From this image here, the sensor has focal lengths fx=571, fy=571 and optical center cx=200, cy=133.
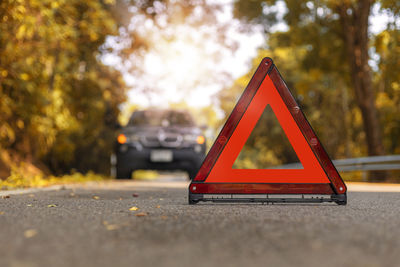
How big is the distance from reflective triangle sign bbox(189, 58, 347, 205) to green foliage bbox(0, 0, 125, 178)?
18.7 ft

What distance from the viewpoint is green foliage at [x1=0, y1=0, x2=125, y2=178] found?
12.7m

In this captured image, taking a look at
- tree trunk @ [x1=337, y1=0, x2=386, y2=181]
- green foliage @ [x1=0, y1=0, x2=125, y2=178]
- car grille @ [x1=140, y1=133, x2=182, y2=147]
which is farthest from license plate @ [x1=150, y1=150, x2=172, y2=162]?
tree trunk @ [x1=337, y1=0, x2=386, y2=181]

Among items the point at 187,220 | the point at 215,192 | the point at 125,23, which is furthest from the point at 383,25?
the point at 187,220

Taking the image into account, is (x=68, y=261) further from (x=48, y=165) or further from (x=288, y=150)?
(x=288, y=150)

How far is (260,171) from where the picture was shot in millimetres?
7215

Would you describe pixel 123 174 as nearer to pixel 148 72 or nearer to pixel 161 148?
pixel 161 148

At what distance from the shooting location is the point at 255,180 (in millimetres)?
7215

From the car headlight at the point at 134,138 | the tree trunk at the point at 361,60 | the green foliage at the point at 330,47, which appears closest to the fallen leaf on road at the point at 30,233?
the car headlight at the point at 134,138

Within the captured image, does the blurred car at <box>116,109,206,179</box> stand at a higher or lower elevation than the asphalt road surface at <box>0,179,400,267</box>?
higher

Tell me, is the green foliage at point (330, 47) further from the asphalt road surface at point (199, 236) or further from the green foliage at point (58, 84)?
the asphalt road surface at point (199, 236)

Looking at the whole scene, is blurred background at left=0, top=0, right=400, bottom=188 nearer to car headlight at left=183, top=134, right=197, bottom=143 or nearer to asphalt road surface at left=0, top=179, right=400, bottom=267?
car headlight at left=183, top=134, right=197, bottom=143

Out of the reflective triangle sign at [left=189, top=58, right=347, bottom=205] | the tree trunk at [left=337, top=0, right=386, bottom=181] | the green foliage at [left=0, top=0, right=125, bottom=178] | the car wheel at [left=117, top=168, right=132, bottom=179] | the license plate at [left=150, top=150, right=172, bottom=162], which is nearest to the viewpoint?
the reflective triangle sign at [left=189, top=58, right=347, bottom=205]

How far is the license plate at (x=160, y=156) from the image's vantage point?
14.7 meters

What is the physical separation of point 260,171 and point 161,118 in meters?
8.61
